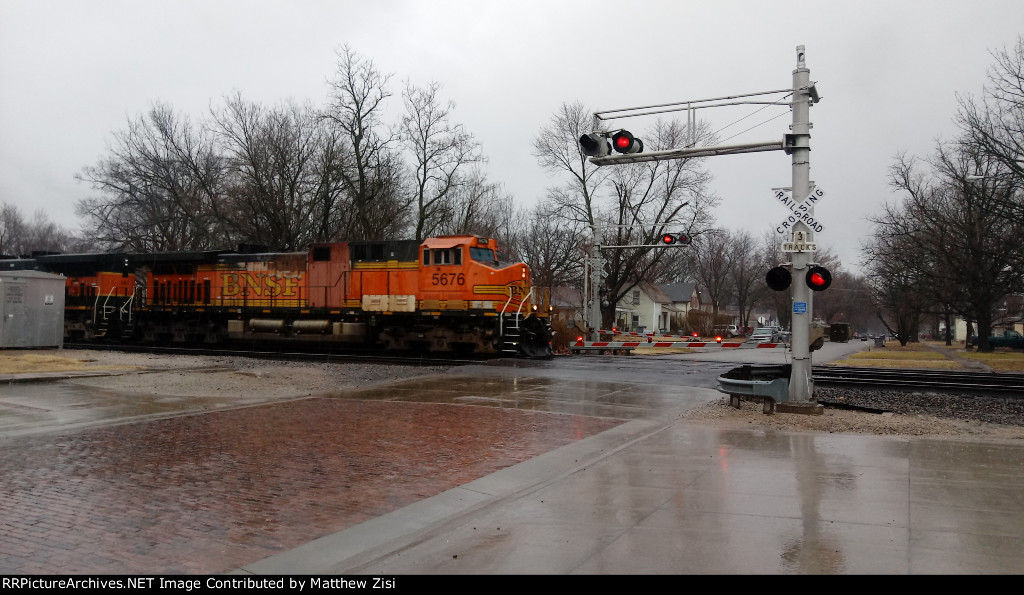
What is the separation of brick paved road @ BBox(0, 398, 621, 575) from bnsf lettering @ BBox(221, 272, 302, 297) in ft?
49.5

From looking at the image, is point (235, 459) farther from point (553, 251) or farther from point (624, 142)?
point (553, 251)

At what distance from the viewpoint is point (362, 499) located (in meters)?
6.00

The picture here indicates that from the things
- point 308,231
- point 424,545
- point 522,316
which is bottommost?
point 424,545

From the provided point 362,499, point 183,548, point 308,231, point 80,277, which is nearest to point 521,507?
point 362,499

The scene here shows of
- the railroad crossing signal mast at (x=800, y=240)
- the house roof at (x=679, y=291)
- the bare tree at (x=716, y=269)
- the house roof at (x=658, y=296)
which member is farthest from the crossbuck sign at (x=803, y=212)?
the house roof at (x=679, y=291)

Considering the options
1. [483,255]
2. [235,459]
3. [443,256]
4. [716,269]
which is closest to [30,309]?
[443,256]

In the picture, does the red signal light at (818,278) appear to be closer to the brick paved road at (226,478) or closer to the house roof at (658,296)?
the brick paved road at (226,478)

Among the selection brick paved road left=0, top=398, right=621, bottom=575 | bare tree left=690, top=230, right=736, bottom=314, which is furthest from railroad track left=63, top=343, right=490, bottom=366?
bare tree left=690, top=230, right=736, bottom=314

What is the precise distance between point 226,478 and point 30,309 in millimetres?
19424

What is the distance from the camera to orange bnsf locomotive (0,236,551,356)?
22078 millimetres

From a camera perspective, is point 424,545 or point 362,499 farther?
point 362,499
